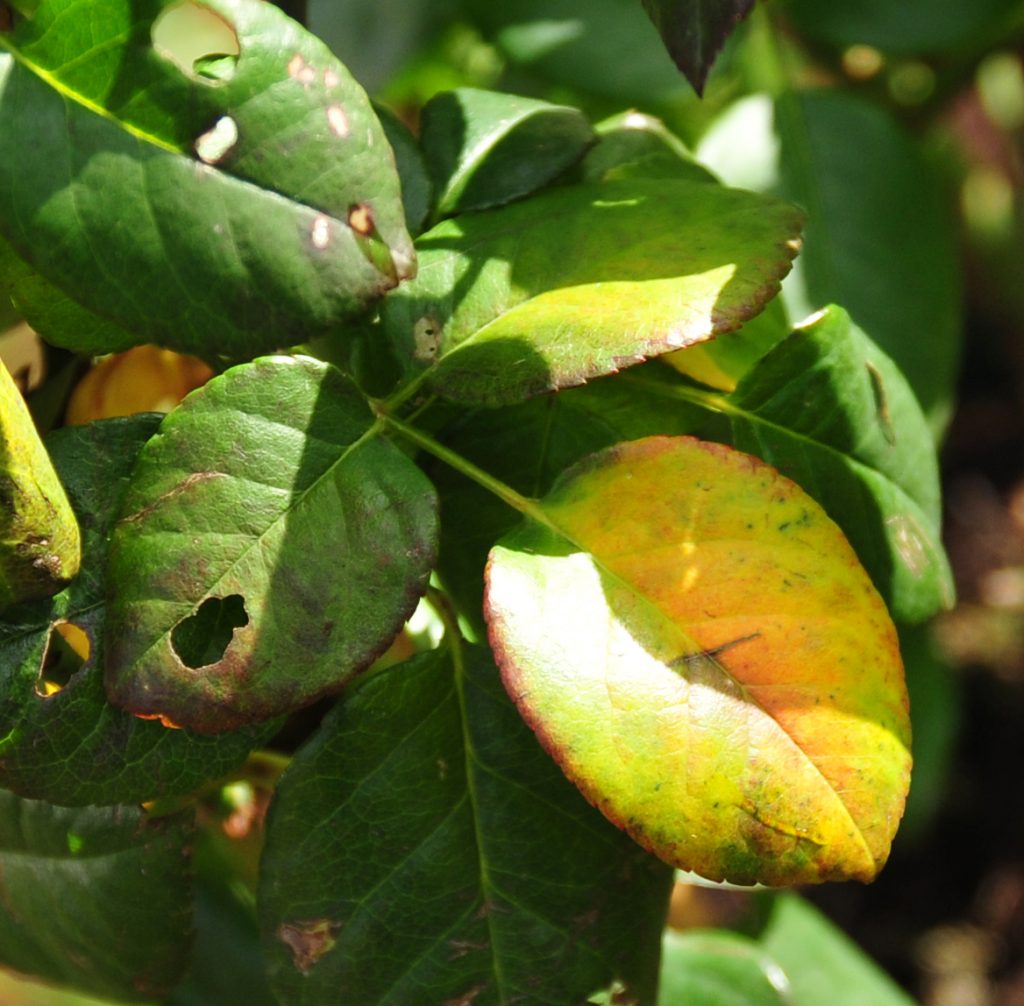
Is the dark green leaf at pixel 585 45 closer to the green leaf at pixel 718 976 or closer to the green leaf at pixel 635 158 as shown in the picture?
the green leaf at pixel 635 158

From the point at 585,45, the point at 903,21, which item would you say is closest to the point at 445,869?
the point at 585,45

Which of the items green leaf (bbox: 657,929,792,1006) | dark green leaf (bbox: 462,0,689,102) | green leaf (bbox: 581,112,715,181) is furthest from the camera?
dark green leaf (bbox: 462,0,689,102)

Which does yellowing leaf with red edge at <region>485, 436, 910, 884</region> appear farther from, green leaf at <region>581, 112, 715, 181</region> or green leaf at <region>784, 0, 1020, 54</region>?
green leaf at <region>784, 0, 1020, 54</region>

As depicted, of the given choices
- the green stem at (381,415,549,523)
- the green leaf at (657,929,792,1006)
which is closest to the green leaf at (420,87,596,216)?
the green stem at (381,415,549,523)

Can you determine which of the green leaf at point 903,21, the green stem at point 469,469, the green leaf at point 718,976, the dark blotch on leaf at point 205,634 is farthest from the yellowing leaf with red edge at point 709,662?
the green leaf at point 903,21

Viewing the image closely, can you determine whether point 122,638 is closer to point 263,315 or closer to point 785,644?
point 263,315

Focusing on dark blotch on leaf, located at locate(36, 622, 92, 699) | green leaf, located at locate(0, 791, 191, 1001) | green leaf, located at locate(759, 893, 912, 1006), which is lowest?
green leaf, located at locate(759, 893, 912, 1006)

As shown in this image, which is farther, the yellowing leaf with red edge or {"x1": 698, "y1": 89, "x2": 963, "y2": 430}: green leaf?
{"x1": 698, "y1": 89, "x2": 963, "y2": 430}: green leaf
